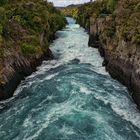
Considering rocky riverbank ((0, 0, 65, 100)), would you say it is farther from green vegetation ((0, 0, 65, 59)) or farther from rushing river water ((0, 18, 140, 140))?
rushing river water ((0, 18, 140, 140))

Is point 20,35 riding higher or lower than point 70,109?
higher

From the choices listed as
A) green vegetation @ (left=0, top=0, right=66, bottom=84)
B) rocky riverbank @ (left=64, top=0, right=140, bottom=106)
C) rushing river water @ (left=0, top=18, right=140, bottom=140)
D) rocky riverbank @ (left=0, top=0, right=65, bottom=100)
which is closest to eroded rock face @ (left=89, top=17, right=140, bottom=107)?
rocky riverbank @ (left=64, top=0, right=140, bottom=106)

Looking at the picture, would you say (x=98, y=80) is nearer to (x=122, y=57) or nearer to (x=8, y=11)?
(x=122, y=57)

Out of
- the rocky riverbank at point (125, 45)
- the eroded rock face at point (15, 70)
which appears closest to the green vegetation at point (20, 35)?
the eroded rock face at point (15, 70)

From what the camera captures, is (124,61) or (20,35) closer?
(124,61)

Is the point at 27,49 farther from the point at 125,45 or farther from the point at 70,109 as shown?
the point at 70,109

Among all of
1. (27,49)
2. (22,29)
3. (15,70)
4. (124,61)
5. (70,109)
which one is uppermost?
(22,29)

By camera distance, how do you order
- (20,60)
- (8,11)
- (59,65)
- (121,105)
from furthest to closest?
(8,11), (59,65), (20,60), (121,105)

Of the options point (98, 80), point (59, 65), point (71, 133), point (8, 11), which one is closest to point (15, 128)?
point (71, 133)

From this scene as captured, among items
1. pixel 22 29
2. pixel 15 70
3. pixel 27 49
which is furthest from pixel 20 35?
pixel 15 70
